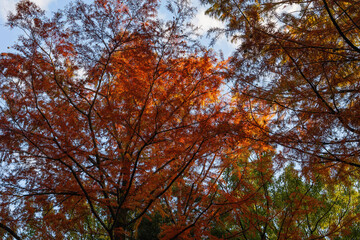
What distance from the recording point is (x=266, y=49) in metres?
4.55

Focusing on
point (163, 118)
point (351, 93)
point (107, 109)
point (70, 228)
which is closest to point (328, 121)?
point (351, 93)

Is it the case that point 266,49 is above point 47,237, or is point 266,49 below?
above

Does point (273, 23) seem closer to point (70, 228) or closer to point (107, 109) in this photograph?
point (107, 109)

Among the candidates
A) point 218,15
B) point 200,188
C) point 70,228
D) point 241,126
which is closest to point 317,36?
point 241,126

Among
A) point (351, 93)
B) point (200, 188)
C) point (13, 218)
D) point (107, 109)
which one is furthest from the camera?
point (200, 188)

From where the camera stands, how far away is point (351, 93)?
4395mm

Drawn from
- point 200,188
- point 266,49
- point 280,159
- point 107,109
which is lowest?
point 280,159

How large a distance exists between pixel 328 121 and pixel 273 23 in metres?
1.81

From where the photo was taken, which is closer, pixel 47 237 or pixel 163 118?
pixel 163 118

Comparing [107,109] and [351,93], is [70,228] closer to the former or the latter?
[107,109]

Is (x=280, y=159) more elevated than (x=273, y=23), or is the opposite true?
(x=273, y=23)

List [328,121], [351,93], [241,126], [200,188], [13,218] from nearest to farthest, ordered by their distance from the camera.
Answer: [328,121] → [351,93] → [241,126] → [13,218] → [200,188]

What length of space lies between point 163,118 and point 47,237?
158 inches

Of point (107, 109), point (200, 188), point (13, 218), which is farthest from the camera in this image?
point (200, 188)
